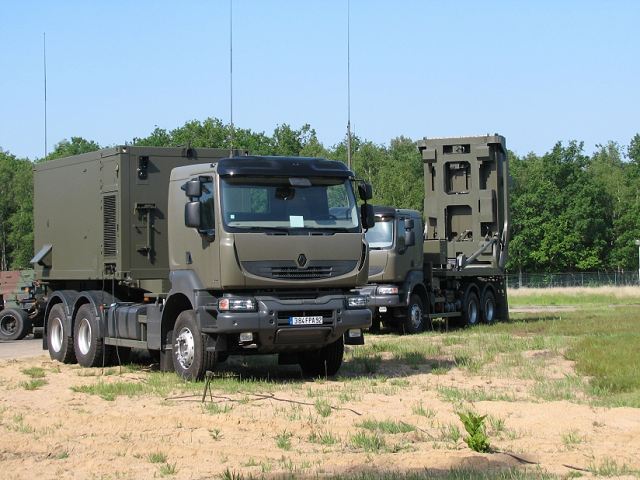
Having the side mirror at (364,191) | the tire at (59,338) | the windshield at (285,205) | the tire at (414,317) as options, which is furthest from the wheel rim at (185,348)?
the tire at (414,317)

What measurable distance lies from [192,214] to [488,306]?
18135mm

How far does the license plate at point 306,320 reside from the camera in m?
15.7

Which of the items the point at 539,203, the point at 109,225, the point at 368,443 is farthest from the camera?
the point at 539,203

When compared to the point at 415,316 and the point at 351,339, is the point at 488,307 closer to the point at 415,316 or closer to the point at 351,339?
the point at 415,316

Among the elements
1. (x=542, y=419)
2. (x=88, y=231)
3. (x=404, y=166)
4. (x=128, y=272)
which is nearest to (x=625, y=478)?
(x=542, y=419)

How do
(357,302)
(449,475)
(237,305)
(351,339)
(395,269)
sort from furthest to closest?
(395,269), (351,339), (357,302), (237,305), (449,475)

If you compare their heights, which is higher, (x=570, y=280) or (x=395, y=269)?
(x=395, y=269)

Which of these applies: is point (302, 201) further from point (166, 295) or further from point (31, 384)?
point (31, 384)

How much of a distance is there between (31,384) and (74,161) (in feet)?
16.7

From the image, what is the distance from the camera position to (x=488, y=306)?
3238 centimetres

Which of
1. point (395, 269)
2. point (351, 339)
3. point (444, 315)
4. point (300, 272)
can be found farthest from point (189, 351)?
point (444, 315)

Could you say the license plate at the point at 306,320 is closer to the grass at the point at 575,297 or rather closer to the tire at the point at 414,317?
the tire at the point at 414,317

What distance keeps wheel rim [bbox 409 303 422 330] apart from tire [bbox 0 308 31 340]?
9124 mm

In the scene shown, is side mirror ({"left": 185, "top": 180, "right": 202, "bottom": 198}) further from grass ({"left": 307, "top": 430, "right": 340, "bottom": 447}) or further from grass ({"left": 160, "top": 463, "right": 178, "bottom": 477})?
grass ({"left": 160, "top": 463, "right": 178, "bottom": 477})
